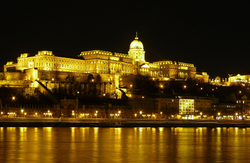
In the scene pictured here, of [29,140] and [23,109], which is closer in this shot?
[29,140]

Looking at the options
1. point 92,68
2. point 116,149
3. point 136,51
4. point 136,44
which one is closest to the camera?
point 116,149

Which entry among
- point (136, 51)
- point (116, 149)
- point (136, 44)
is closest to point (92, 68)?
point (136, 51)

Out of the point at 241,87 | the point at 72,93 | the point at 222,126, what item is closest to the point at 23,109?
the point at 72,93

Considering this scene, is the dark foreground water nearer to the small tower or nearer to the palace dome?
the small tower

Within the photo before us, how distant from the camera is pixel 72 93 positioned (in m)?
95.1

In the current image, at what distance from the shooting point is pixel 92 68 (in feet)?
405

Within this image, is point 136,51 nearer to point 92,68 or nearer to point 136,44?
point 136,44

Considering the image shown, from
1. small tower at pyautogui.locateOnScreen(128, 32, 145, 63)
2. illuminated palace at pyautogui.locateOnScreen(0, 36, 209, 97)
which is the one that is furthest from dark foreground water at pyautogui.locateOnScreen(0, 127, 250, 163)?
small tower at pyautogui.locateOnScreen(128, 32, 145, 63)

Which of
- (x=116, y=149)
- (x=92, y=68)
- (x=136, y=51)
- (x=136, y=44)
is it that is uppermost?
(x=136, y=44)

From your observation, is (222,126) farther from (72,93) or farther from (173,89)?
(173,89)

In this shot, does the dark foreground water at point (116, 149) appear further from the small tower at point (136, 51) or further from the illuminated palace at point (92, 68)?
the small tower at point (136, 51)

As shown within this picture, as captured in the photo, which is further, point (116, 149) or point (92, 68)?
point (92, 68)

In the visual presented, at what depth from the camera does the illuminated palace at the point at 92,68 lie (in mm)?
99812

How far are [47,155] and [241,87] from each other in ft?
361
